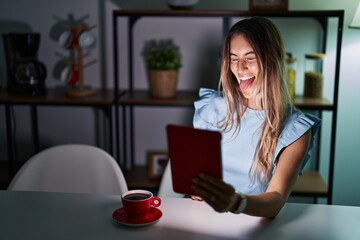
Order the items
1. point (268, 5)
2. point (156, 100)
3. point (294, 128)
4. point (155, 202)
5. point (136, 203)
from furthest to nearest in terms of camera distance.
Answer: point (156, 100) → point (268, 5) → point (294, 128) → point (155, 202) → point (136, 203)

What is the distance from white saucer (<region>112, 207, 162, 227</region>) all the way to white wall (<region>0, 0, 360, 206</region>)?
153 centimetres

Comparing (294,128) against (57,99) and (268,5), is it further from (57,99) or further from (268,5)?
(57,99)

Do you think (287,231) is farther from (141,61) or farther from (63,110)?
(63,110)

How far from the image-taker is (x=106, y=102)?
8.30 feet

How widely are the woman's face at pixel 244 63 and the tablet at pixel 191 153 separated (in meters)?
0.44

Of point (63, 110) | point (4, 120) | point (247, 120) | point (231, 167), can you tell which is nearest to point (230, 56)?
point (247, 120)

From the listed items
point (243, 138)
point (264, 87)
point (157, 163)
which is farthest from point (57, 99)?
point (264, 87)

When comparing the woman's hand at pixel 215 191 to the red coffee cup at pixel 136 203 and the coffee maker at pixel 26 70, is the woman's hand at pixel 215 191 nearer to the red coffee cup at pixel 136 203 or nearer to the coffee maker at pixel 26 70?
the red coffee cup at pixel 136 203

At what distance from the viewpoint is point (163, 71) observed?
2562 mm

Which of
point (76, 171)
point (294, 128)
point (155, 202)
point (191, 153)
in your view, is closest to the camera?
point (191, 153)

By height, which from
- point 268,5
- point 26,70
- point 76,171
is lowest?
point 76,171

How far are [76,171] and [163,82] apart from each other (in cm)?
81

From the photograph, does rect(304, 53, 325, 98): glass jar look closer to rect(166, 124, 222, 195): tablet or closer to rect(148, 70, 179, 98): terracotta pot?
rect(148, 70, 179, 98): terracotta pot

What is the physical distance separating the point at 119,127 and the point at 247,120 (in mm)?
1411
